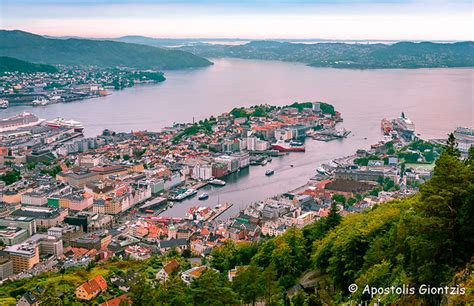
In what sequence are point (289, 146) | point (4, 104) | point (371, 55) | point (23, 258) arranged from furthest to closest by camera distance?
point (371, 55), point (4, 104), point (289, 146), point (23, 258)

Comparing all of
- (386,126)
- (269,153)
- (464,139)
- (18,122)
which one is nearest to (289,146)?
(269,153)

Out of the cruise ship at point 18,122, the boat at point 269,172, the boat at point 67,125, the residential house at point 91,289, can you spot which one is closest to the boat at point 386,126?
the boat at point 269,172

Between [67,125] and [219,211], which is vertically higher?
[67,125]

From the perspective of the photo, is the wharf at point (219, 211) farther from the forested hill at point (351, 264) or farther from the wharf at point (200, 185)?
the forested hill at point (351, 264)

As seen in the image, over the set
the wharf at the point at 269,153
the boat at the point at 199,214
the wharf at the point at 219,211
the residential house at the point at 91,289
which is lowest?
the wharf at the point at 219,211

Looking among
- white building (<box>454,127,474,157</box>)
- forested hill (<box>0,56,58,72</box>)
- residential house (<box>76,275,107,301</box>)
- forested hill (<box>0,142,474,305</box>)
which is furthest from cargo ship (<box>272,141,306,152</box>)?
forested hill (<box>0,56,58,72</box>)

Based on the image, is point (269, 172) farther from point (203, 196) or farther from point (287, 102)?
point (287, 102)
